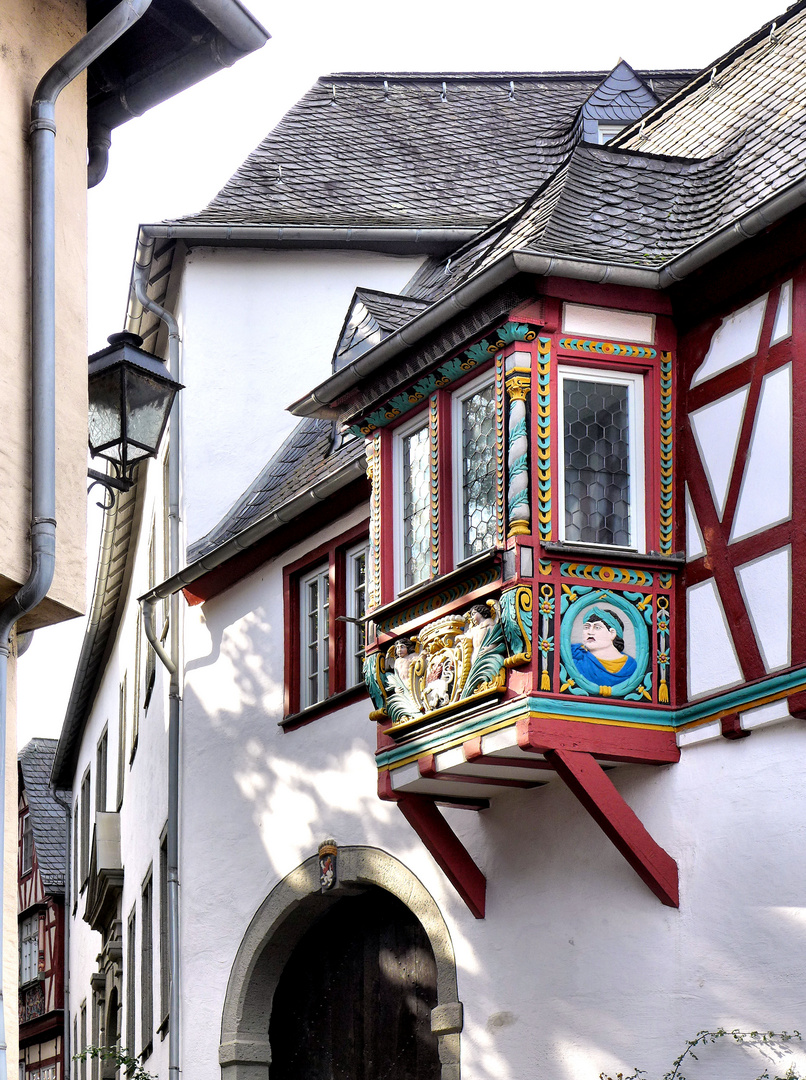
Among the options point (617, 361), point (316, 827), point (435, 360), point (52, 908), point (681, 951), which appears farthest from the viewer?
point (52, 908)

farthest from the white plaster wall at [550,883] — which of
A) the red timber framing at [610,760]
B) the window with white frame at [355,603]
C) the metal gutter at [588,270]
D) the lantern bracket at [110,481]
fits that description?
the lantern bracket at [110,481]

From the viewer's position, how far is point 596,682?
990cm

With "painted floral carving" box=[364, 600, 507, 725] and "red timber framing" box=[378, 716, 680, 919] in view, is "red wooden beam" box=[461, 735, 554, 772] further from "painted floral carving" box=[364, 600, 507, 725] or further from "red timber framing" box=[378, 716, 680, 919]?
"painted floral carving" box=[364, 600, 507, 725]

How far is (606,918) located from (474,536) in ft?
7.54

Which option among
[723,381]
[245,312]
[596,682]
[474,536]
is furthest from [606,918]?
[245,312]

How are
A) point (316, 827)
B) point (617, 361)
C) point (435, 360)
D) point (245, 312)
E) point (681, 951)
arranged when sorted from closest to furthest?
1. point (681, 951)
2. point (617, 361)
3. point (435, 360)
4. point (316, 827)
5. point (245, 312)

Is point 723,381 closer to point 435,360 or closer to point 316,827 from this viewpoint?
point 435,360

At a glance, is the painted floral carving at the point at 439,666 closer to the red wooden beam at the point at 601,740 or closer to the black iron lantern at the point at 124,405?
the red wooden beam at the point at 601,740

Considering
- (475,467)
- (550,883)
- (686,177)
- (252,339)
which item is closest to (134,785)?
(252,339)

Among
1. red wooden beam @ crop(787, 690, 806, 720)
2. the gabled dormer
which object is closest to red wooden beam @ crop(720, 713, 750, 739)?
red wooden beam @ crop(787, 690, 806, 720)

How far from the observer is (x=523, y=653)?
32.1ft

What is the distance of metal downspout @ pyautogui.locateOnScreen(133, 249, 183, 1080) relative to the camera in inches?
575

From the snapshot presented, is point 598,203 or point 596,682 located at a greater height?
point 598,203

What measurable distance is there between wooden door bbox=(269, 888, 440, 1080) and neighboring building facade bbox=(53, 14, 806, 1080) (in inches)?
1.2
